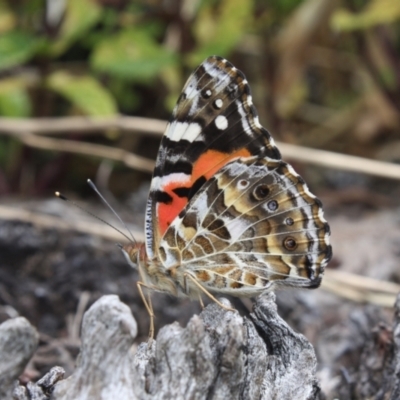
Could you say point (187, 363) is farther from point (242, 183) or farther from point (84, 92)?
point (84, 92)

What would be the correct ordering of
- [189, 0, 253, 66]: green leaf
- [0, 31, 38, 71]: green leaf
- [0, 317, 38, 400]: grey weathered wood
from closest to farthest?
[0, 317, 38, 400]: grey weathered wood
[0, 31, 38, 71]: green leaf
[189, 0, 253, 66]: green leaf

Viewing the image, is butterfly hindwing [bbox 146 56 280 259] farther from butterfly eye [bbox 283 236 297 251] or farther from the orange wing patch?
butterfly eye [bbox 283 236 297 251]

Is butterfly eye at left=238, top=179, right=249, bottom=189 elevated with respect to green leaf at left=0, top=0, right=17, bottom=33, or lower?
lower

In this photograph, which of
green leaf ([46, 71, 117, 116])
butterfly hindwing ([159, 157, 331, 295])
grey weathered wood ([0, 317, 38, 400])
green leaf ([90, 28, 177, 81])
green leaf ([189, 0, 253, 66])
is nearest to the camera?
grey weathered wood ([0, 317, 38, 400])

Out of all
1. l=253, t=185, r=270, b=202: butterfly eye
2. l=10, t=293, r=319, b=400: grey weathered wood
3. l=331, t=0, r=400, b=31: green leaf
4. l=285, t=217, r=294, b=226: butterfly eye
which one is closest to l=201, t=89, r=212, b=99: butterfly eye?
l=253, t=185, r=270, b=202: butterfly eye

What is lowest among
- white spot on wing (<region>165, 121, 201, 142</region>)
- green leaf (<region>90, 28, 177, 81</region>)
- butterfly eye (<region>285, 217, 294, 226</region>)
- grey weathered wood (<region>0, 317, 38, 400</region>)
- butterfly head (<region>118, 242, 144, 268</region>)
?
grey weathered wood (<region>0, 317, 38, 400</region>)

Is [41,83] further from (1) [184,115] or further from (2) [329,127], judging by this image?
(2) [329,127]
